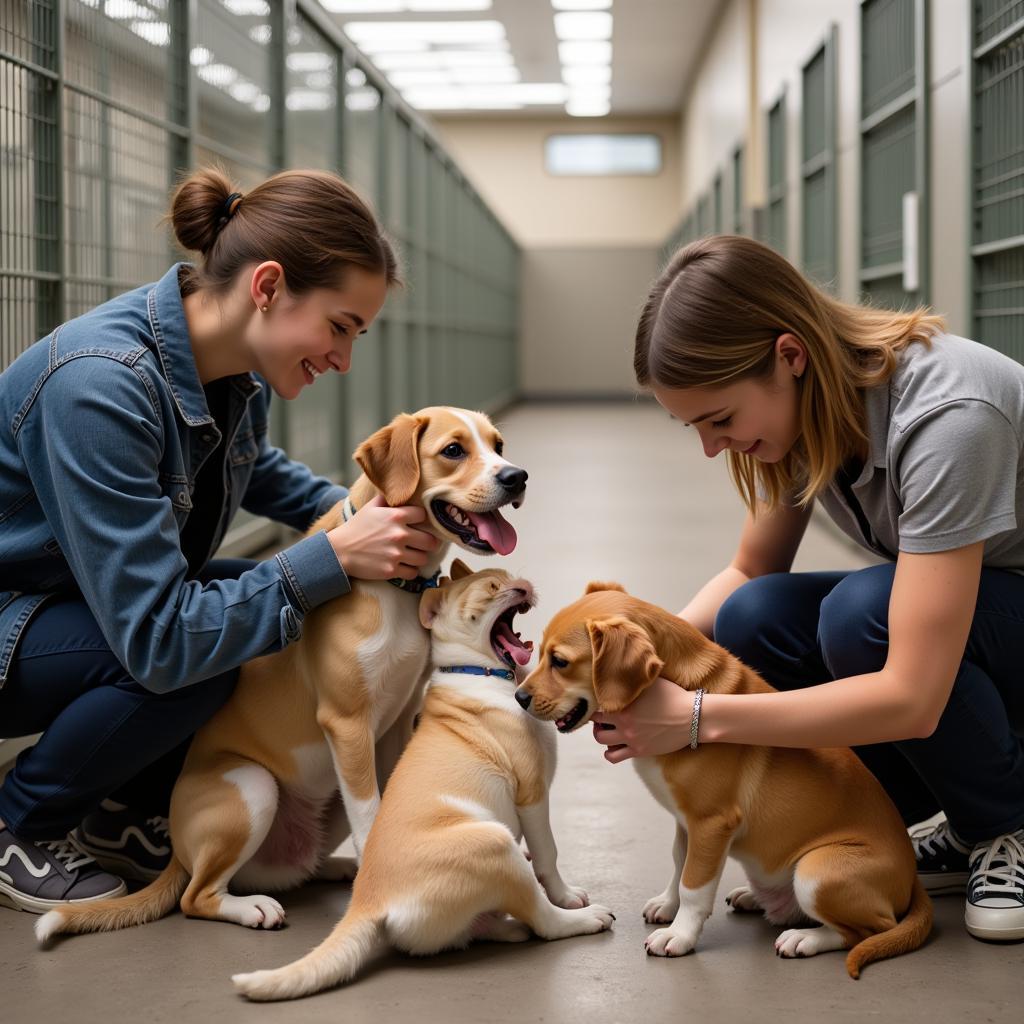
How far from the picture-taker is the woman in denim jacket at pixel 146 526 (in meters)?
2.09

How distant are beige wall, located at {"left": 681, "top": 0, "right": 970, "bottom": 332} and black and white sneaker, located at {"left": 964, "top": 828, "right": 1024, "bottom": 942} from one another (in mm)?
3077

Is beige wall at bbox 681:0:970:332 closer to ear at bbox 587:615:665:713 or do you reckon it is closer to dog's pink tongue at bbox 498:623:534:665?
dog's pink tongue at bbox 498:623:534:665

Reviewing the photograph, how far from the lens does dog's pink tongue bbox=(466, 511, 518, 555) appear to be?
90.6 inches

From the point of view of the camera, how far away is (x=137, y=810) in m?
2.47

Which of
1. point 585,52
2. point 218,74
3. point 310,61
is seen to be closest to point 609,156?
point 585,52

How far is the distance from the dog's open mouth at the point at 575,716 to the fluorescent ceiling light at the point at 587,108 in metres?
21.0

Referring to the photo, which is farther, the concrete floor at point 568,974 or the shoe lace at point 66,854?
the shoe lace at point 66,854

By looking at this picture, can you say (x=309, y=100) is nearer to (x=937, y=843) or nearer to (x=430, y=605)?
(x=430, y=605)

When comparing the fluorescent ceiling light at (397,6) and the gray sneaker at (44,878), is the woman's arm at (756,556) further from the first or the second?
the fluorescent ceiling light at (397,6)

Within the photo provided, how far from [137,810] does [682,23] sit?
16.4 meters

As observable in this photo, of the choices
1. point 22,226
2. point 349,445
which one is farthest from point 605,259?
point 22,226

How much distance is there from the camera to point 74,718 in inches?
86.0

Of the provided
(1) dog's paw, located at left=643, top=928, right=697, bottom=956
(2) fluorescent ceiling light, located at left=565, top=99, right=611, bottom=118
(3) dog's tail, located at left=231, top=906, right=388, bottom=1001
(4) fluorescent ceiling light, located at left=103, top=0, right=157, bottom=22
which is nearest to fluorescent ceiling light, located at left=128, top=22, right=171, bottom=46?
(4) fluorescent ceiling light, located at left=103, top=0, right=157, bottom=22

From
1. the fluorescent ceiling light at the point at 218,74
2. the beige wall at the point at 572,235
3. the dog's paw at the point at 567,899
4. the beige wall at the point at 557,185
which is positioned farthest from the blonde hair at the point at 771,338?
the beige wall at the point at 557,185
